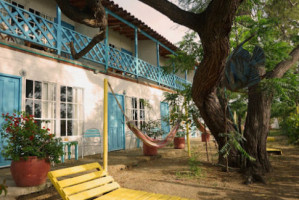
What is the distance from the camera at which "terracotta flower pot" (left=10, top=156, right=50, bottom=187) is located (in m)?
2.82

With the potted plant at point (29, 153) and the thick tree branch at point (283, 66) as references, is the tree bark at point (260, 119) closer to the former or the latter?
the thick tree branch at point (283, 66)

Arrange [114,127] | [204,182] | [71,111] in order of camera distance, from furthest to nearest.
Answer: [114,127], [71,111], [204,182]

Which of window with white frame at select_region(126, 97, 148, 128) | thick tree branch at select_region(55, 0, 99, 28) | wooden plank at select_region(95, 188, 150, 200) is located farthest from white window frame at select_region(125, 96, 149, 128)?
thick tree branch at select_region(55, 0, 99, 28)

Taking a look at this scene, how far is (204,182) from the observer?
3922mm

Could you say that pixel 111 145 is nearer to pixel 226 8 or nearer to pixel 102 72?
pixel 102 72

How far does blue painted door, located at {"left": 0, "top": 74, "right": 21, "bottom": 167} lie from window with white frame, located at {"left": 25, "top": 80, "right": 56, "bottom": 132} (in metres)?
0.23

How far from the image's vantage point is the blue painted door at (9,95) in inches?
166

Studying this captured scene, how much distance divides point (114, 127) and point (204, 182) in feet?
12.4

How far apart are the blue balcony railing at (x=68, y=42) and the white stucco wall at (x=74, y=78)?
0.39 metres

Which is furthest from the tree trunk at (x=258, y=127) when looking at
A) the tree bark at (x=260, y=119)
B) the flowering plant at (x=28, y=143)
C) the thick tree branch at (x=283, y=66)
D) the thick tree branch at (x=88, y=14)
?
the flowering plant at (x=28, y=143)

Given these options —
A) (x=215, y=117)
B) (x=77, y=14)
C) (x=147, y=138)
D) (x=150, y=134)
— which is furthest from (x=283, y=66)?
(x=77, y=14)

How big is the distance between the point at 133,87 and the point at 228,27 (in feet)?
18.6

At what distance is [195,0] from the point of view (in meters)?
4.13

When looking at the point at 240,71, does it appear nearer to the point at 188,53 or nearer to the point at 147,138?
the point at 188,53
